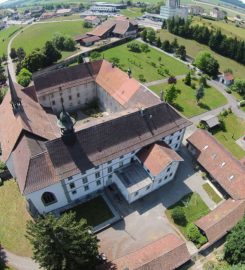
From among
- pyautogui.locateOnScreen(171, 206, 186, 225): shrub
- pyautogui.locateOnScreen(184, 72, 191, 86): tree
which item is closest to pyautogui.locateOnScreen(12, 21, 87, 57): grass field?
pyautogui.locateOnScreen(184, 72, 191, 86): tree

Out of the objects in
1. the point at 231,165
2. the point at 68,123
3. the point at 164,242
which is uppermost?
the point at 68,123

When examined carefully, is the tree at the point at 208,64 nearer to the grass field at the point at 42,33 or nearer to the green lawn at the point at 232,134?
the green lawn at the point at 232,134

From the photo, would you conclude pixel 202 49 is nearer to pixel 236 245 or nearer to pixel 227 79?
pixel 227 79

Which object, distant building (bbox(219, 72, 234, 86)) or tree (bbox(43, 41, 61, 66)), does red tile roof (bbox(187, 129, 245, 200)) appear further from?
tree (bbox(43, 41, 61, 66))

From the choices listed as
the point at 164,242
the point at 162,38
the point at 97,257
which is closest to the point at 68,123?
the point at 97,257

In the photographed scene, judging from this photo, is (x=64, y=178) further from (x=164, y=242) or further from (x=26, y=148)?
(x=164, y=242)

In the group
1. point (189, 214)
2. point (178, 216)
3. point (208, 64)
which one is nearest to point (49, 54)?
point (208, 64)
